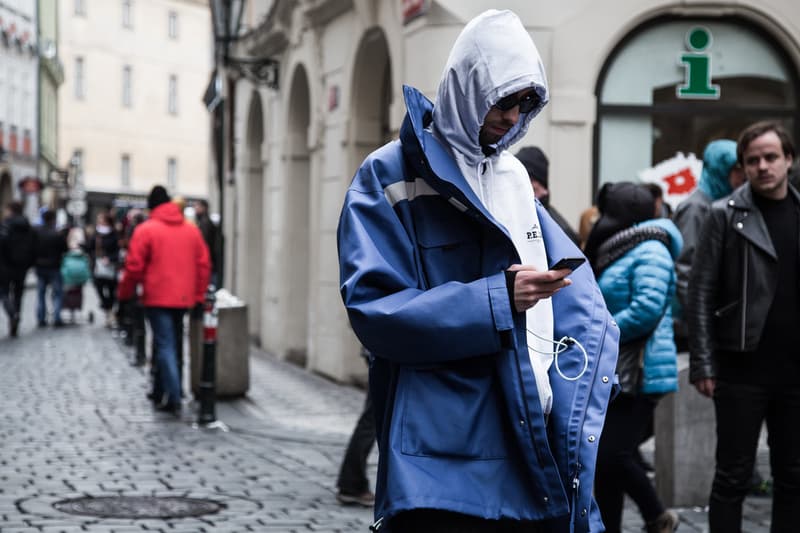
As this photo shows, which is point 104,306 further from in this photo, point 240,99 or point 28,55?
point 28,55

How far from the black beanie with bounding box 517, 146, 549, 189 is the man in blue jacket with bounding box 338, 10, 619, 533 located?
3070 mm

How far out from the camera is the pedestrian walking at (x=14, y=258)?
21.8 meters

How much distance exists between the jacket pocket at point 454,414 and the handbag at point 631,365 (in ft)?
8.74

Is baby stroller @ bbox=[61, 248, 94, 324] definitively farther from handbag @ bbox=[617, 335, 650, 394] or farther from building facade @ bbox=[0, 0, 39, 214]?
building facade @ bbox=[0, 0, 39, 214]

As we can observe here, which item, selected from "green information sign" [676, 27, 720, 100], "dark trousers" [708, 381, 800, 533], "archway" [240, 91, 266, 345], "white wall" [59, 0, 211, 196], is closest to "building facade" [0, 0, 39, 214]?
"white wall" [59, 0, 211, 196]

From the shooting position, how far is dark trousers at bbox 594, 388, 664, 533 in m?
5.95

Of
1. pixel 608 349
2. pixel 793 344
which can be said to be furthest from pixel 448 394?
pixel 793 344


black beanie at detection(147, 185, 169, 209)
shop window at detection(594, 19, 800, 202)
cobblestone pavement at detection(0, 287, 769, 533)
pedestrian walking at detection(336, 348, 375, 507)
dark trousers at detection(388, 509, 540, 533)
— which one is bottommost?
cobblestone pavement at detection(0, 287, 769, 533)

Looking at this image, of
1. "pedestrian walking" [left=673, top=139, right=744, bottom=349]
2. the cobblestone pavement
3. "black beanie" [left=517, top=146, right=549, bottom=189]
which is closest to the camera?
"black beanie" [left=517, top=146, right=549, bottom=189]

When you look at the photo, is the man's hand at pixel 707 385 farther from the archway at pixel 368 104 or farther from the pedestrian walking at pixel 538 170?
the archway at pixel 368 104

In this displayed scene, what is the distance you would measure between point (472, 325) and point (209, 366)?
8.09 meters

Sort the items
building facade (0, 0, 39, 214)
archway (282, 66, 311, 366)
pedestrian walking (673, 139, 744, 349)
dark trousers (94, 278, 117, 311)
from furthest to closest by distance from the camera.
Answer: building facade (0, 0, 39, 214), dark trousers (94, 278, 117, 311), archway (282, 66, 311, 366), pedestrian walking (673, 139, 744, 349)

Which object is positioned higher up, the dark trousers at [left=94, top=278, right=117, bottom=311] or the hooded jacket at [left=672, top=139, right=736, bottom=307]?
the hooded jacket at [left=672, top=139, right=736, bottom=307]

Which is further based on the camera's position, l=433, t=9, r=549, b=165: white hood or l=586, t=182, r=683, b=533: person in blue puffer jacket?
l=586, t=182, r=683, b=533: person in blue puffer jacket
